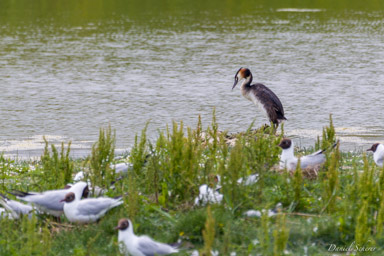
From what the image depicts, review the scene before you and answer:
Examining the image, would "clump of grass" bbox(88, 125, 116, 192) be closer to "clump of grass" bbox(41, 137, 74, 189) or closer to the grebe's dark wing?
"clump of grass" bbox(41, 137, 74, 189)

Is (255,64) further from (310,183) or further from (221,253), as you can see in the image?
(221,253)

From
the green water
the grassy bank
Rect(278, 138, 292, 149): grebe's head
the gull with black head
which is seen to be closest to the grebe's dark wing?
the gull with black head

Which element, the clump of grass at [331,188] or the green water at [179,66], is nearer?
the clump of grass at [331,188]

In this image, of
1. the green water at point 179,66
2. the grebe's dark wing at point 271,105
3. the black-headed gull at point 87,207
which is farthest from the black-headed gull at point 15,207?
the grebe's dark wing at point 271,105

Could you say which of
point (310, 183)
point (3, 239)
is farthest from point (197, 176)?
point (3, 239)

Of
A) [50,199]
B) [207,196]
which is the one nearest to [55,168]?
[50,199]

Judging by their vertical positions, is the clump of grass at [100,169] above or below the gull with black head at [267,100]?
above

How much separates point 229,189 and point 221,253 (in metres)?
0.95

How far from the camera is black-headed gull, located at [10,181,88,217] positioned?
21.1ft

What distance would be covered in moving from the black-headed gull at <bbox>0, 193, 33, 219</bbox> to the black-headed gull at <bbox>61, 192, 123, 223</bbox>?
0.39m

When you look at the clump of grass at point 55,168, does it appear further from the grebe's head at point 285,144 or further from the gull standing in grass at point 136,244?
the grebe's head at point 285,144

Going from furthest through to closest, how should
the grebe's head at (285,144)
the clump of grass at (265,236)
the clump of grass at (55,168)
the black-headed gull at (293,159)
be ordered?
the grebe's head at (285,144) → the black-headed gull at (293,159) → the clump of grass at (55,168) → the clump of grass at (265,236)

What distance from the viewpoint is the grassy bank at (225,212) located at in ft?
18.3

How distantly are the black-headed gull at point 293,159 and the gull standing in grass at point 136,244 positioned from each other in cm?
231
